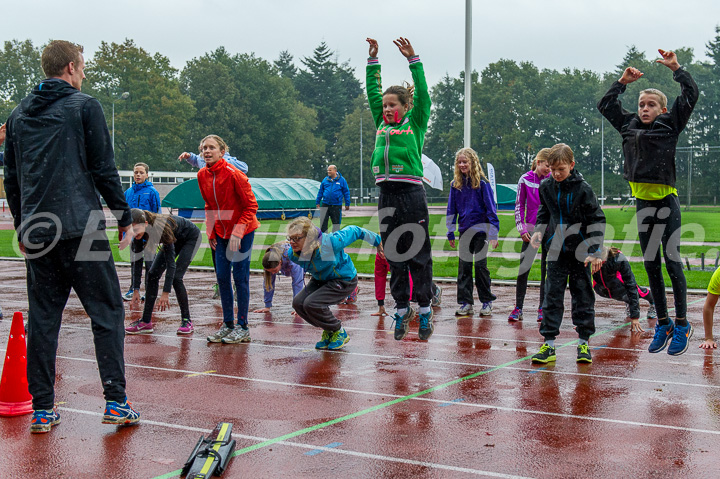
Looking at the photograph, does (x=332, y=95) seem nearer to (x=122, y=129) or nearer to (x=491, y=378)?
(x=122, y=129)

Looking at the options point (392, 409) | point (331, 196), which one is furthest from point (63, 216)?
point (331, 196)

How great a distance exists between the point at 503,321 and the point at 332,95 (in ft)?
355

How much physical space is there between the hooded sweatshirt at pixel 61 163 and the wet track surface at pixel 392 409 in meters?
1.40

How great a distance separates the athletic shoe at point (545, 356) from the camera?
7.25 metres

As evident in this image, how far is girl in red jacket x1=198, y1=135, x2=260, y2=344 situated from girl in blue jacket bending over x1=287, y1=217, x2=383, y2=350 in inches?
26.9

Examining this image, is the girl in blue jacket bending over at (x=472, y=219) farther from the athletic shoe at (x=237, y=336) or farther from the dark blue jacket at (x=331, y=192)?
the dark blue jacket at (x=331, y=192)

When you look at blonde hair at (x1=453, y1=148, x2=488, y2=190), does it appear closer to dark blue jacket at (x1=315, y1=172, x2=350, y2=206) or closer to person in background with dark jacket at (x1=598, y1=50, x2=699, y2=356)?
person in background with dark jacket at (x1=598, y1=50, x2=699, y2=356)

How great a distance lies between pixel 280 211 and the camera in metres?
47.5

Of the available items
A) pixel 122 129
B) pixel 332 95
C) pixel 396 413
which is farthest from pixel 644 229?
pixel 332 95

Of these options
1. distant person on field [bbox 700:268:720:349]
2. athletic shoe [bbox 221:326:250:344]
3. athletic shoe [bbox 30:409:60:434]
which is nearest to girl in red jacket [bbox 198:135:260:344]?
athletic shoe [bbox 221:326:250:344]

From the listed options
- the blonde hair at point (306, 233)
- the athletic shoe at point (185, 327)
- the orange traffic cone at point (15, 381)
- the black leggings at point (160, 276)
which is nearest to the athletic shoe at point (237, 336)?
the athletic shoe at point (185, 327)

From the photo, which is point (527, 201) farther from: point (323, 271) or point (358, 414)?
point (358, 414)

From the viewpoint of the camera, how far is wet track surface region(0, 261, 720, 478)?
4457 millimetres

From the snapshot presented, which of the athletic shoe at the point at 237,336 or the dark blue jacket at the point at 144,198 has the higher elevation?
the dark blue jacket at the point at 144,198
